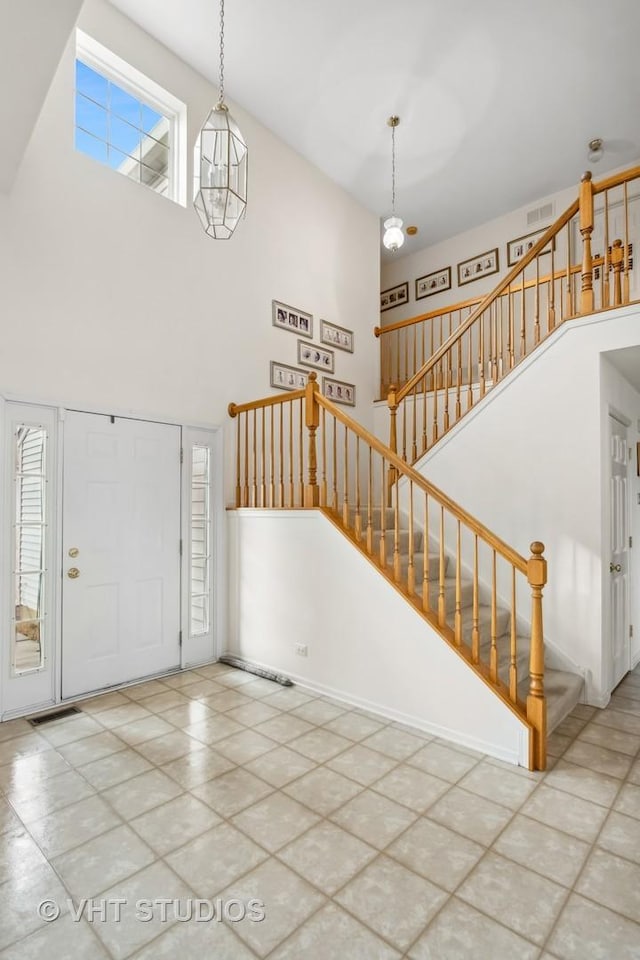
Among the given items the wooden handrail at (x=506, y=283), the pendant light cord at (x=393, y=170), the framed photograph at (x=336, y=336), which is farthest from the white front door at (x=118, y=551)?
the pendant light cord at (x=393, y=170)

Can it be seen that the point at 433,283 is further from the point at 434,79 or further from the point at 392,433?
the point at 392,433

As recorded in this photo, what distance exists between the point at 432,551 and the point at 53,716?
3.20 m

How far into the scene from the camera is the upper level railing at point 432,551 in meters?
2.77

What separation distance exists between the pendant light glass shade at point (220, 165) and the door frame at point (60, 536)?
1.84m

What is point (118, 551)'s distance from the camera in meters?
3.85

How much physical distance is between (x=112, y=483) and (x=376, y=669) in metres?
2.36

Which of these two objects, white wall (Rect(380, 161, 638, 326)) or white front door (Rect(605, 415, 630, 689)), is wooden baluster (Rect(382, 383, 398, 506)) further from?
white wall (Rect(380, 161, 638, 326))

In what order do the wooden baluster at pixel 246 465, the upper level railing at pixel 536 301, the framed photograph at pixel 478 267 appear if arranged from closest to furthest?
1. the upper level railing at pixel 536 301
2. the wooden baluster at pixel 246 465
3. the framed photograph at pixel 478 267

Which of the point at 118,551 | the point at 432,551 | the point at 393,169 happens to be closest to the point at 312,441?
the point at 432,551

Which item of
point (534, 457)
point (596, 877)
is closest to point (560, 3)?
point (534, 457)

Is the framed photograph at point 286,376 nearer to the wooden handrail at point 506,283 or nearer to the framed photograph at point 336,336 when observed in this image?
the framed photograph at point 336,336

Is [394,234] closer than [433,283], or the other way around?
[394,234]

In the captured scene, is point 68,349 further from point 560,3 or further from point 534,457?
point 560,3

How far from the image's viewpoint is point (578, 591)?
3643mm
